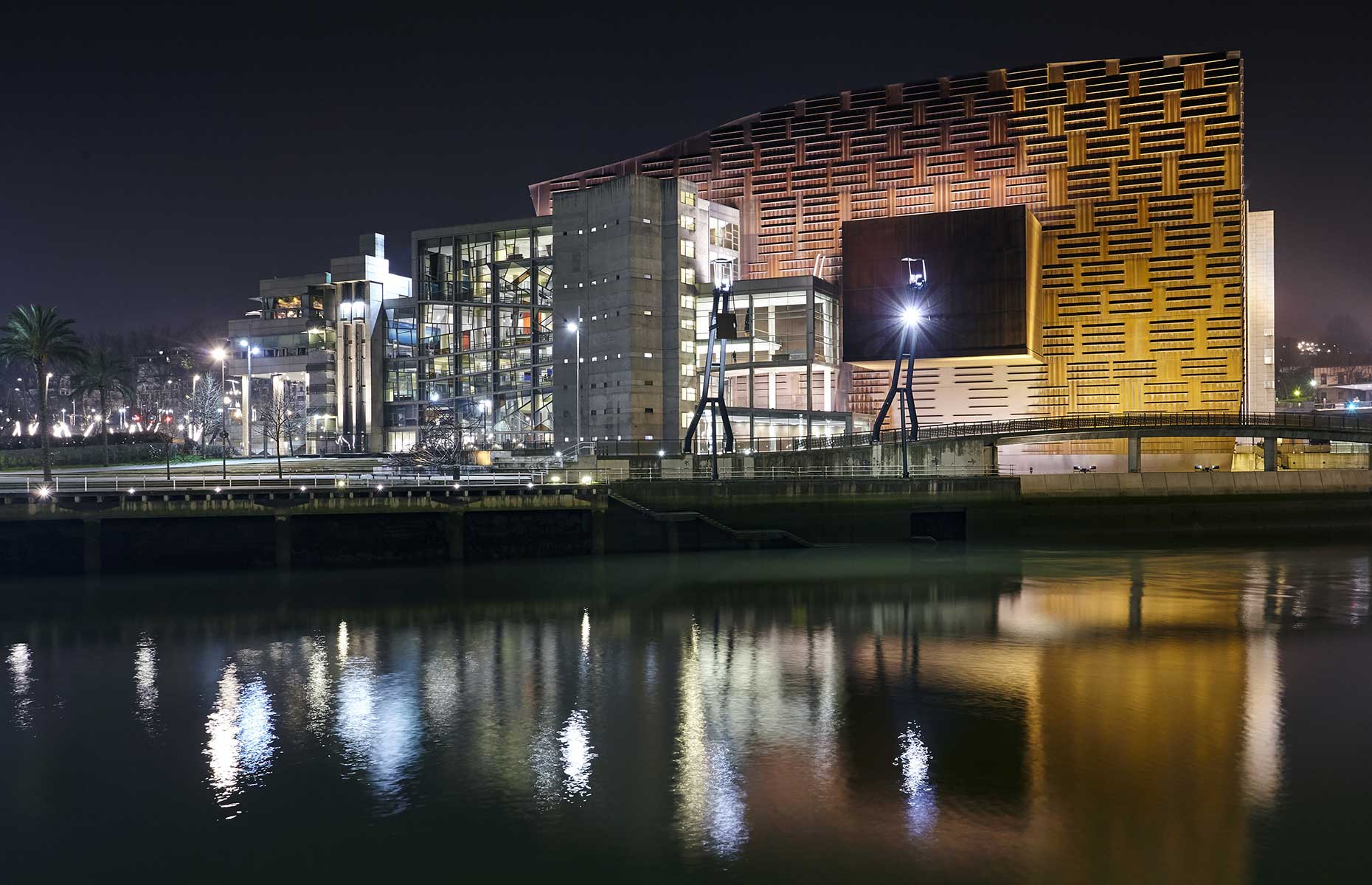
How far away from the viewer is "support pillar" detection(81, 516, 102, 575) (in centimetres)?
4738

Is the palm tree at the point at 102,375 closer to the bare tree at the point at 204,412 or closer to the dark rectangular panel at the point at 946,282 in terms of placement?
the bare tree at the point at 204,412

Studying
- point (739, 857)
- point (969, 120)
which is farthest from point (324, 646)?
point (969, 120)

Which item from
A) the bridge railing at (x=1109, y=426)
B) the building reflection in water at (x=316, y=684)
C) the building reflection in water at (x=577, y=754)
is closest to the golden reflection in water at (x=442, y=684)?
the building reflection in water at (x=316, y=684)

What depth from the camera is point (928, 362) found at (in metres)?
101

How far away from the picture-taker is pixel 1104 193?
101 m

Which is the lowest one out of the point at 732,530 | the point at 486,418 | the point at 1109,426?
the point at 732,530

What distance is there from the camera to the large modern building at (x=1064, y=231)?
96.2 metres

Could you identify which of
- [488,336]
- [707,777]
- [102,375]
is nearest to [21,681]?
[707,777]

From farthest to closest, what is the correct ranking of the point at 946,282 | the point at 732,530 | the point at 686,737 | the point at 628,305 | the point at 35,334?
the point at 946,282, the point at 628,305, the point at 35,334, the point at 732,530, the point at 686,737

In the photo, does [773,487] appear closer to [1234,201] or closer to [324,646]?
[324,646]

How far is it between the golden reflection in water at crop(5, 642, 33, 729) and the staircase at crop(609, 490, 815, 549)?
2851 centimetres

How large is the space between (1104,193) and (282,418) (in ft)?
272

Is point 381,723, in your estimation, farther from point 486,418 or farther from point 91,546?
point 486,418

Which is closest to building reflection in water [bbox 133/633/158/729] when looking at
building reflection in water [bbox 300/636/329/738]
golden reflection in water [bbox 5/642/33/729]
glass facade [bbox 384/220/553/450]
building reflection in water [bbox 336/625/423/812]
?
golden reflection in water [bbox 5/642/33/729]
